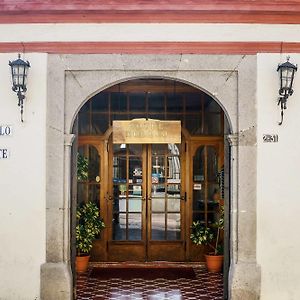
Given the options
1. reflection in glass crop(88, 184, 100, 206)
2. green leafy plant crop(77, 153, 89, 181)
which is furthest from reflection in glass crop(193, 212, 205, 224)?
green leafy plant crop(77, 153, 89, 181)

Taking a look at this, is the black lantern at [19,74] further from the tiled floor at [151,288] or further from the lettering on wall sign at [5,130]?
the tiled floor at [151,288]

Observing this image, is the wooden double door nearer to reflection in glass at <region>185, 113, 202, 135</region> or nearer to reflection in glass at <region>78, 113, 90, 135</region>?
reflection in glass at <region>185, 113, 202, 135</region>

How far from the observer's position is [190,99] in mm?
9148

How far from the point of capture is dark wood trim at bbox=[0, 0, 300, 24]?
6.14 metres

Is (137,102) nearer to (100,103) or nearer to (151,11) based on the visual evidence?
(100,103)

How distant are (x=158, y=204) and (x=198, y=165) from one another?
40.4 inches

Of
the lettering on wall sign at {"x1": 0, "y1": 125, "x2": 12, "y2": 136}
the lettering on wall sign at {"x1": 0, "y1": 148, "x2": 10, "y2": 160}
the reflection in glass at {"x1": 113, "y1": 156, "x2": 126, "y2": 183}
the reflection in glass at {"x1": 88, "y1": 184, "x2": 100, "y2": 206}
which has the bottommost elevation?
the reflection in glass at {"x1": 88, "y1": 184, "x2": 100, "y2": 206}

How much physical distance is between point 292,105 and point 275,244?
5.81ft

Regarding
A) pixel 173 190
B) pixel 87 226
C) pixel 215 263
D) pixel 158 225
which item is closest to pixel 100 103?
pixel 173 190

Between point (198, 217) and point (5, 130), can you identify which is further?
point (198, 217)

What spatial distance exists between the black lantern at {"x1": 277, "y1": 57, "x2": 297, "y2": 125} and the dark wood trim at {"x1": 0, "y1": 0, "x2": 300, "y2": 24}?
62cm

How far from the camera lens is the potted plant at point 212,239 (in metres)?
8.44

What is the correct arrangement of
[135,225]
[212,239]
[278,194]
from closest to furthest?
[278,194]
[212,239]
[135,225]

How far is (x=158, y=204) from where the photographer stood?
9172 millimetres
